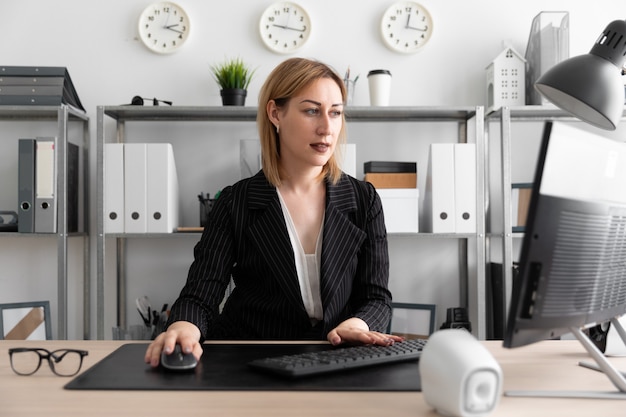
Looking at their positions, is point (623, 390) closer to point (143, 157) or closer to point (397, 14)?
point (143, 157)

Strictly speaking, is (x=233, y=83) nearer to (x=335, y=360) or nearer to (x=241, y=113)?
(x=241, y=113)

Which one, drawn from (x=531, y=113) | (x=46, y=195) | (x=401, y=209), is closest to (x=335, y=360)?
(x=401, y=209)

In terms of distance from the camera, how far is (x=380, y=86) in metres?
2.65

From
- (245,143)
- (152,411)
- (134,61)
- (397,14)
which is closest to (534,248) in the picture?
(152,411)

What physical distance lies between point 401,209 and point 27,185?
5.10ft

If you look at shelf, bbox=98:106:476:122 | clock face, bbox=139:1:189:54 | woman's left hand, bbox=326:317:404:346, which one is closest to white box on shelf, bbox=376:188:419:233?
shelf, bbox=98:106:476:122

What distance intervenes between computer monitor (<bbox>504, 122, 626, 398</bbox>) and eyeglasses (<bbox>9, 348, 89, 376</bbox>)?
735mm

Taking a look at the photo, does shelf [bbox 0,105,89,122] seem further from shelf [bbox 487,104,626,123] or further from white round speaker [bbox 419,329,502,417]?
white round speaker [bbox 419,329,502,417]

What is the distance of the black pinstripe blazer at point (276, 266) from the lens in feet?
5.18

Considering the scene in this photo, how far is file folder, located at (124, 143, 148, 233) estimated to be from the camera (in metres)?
2.54

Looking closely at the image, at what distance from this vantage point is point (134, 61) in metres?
2.88

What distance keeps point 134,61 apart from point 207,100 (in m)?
0.39

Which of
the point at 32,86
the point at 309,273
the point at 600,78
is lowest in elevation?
the point at 309,273

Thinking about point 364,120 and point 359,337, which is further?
point 364,120
